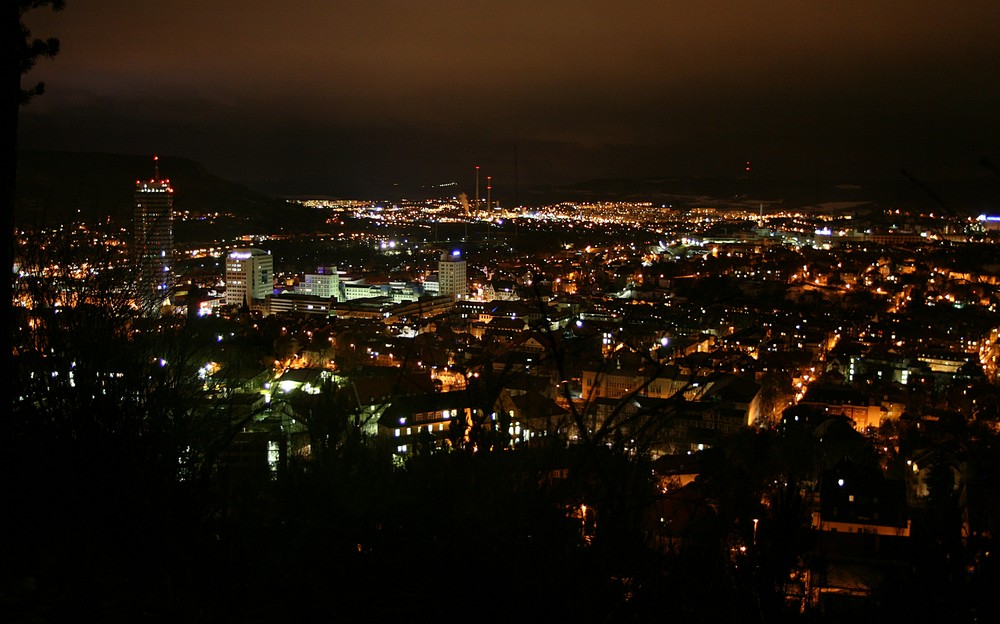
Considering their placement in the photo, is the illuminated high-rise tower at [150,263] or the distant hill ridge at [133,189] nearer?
the illuminated high-rise tower at [150,263]

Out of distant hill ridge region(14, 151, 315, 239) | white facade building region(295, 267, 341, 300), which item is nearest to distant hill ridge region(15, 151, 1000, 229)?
distant hill ridge region(14, 151, 315, 239)

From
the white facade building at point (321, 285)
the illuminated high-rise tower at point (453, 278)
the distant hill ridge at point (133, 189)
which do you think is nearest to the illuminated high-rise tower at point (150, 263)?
the distant hill ridge at point (133, 189)

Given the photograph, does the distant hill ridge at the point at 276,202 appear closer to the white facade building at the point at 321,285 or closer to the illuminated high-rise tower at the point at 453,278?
the white facade building at the point at 321,285

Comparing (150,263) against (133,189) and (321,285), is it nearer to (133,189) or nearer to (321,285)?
(133,189)

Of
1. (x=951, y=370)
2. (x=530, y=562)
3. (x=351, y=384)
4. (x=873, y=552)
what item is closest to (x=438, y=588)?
(x=530, y=562)

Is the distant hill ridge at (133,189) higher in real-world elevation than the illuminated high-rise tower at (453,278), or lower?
higher

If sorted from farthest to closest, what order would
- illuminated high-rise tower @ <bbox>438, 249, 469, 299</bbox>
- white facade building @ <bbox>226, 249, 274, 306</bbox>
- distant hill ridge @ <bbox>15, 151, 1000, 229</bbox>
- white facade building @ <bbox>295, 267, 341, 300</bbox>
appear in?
1. white facade building @ <bbox>295, 267, 341, 300</bbox>
2. illuminated high-rise tower @ <bbox>438, 249, 469, 299</bbox>
3. white facade building @ <bbox>226, 249, 274, 306</bbox>
4. distant hill ridge @ <bbox>15, 151, 1000, 229</bbox>

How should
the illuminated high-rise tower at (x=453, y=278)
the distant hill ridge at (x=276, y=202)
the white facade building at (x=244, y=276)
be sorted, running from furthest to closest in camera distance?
1. the illuminated high-rise tower at (x=453, y=278)
2. the white facade building at (x=244, y=276)
3. the distant hill ridge at (x=276, y=202)

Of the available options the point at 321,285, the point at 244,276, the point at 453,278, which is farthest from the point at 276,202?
the point at 453,278

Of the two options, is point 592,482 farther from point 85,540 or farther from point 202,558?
point 85,540

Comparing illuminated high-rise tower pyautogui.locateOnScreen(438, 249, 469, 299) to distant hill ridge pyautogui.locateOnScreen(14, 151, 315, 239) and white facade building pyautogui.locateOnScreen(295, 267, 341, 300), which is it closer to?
white facade building pyautogui.locateOnScreen(295, 267, 341, 300)

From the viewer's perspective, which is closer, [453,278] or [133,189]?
[133,189]
